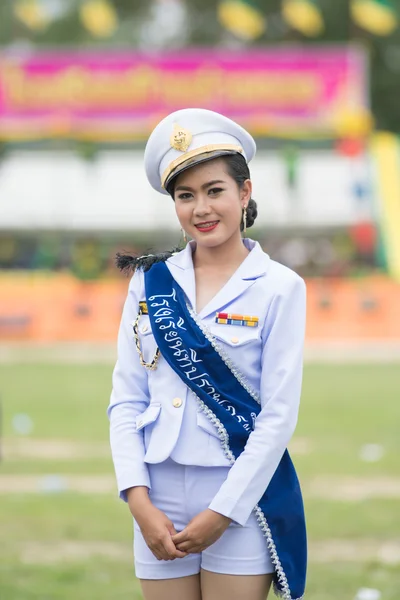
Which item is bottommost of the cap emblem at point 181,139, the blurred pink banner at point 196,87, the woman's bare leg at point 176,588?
the woman's bare leg at point 176,588

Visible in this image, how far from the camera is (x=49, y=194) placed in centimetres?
2547

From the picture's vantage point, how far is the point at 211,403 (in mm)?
2438

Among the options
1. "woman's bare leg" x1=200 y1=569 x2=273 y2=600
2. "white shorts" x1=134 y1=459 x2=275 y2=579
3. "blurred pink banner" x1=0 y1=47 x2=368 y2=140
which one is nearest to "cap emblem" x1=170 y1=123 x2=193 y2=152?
"white shorts" x1=134 y1=459 x2=275 y2=579

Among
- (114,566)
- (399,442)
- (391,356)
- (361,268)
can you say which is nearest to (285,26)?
(361,268)

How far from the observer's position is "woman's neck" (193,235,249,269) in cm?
258

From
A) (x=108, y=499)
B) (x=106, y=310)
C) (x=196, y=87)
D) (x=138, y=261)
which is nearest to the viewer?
(x=138, y=261)

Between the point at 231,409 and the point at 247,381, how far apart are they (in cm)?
7

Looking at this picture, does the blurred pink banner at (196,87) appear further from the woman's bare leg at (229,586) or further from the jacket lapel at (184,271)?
the woman's bare leg at (229,586)

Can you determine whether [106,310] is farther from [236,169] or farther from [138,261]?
[236,169]

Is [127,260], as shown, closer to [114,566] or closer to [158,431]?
[158,431]

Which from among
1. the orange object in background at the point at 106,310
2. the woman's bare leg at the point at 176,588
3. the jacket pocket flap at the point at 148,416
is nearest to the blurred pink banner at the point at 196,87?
the orange object in background at the point at 106,310

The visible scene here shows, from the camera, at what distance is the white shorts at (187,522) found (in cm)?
241

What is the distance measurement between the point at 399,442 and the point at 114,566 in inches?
151

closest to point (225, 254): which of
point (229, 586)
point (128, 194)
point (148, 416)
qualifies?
point (148, 416)
